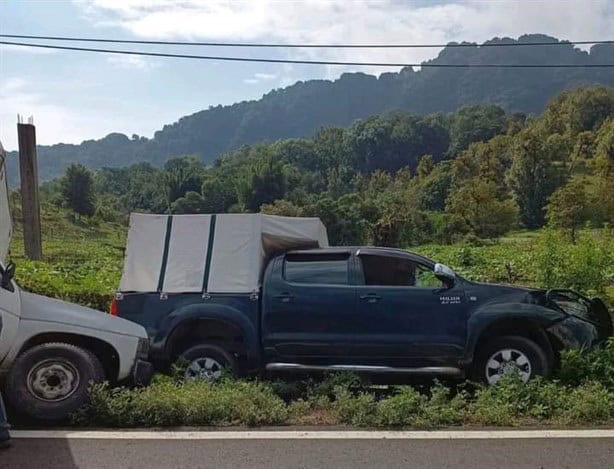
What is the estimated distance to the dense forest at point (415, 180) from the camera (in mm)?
52969

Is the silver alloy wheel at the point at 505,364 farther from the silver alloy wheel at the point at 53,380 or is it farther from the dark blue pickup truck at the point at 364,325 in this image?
the silver alloy wheel at the point at 53,380

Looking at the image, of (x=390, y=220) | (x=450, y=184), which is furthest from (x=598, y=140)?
(x=390, y=220)

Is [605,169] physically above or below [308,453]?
above

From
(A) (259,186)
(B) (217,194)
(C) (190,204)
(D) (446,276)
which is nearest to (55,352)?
(D) (446,276)

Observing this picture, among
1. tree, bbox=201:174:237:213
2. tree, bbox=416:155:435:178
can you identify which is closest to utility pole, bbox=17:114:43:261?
tree, bbox=201:174:237:213

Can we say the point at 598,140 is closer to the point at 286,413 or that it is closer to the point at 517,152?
the point at 517,152

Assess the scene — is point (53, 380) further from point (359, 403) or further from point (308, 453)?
point (359, 403)

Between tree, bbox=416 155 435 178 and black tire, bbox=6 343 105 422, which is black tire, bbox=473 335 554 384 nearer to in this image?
black tire, bbox=6 343 105 422

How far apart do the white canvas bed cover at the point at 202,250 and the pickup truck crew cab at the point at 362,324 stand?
0.12 metres

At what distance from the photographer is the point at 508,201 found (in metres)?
57.6

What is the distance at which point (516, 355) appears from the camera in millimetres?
6645

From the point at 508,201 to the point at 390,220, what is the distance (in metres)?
13.7

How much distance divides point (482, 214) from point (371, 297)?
4895 centimetres

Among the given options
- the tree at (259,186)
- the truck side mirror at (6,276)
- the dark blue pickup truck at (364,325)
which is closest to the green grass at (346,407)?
the dark blue pickup truck at (364,325)
